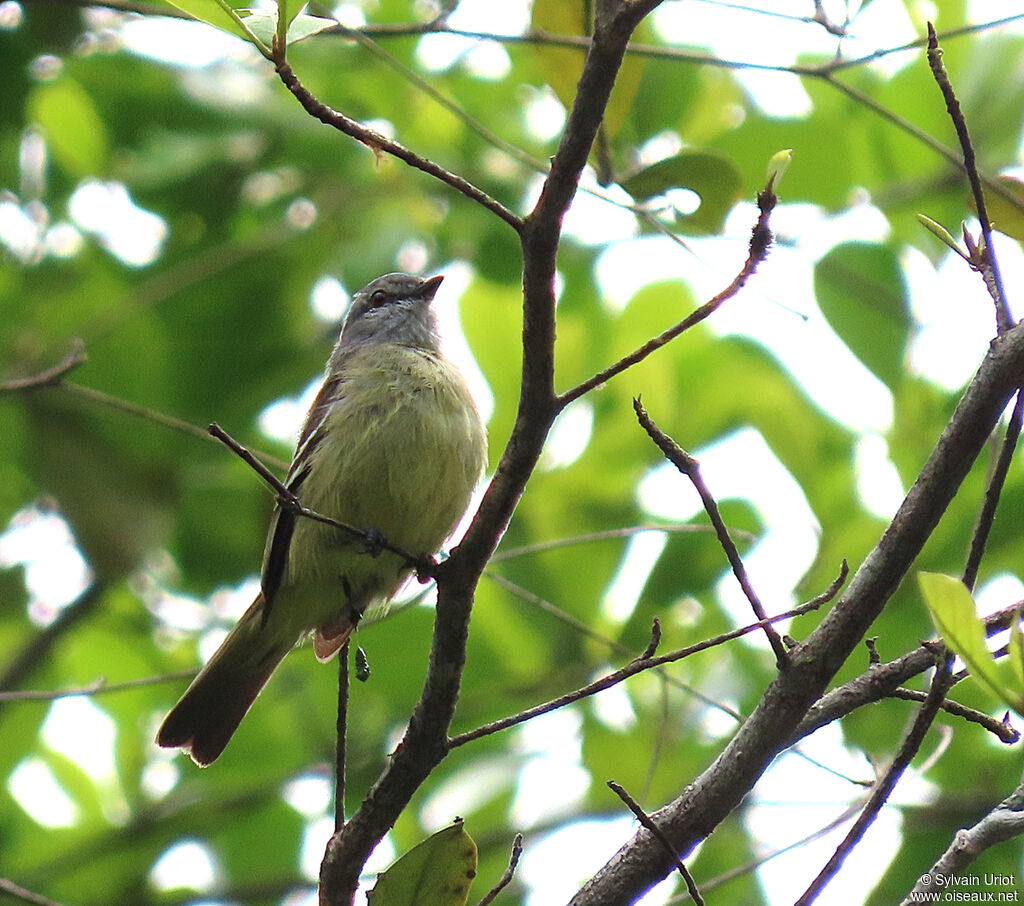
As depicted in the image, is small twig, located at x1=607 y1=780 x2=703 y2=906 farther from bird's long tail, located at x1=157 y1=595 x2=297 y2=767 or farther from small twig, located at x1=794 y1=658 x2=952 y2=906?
bird's long tail, located at x1=157 y1=595 x2=297 y2=767

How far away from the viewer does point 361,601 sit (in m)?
4.80

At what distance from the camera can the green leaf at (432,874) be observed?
283 centimetres

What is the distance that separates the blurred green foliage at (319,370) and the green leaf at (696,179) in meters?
1.39

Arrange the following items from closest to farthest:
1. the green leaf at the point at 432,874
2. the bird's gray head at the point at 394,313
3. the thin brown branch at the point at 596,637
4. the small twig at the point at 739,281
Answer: the small twig at the point at 739,281, the green leaf at the point at 432,874, the thin brown branch at the point at 596,637, the bird's gray head at the point at 394,313

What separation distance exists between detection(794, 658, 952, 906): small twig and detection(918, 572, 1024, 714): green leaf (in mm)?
431

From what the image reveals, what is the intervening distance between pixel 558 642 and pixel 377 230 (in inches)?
88.0

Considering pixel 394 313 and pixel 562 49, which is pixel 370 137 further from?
pixel 394 313

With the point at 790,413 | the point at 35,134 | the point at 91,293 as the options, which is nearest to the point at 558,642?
the point at 790,413

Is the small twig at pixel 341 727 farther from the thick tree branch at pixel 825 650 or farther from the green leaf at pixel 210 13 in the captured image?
the green leaf at pixel 210 13

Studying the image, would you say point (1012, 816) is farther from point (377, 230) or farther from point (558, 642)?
point (377, 230)

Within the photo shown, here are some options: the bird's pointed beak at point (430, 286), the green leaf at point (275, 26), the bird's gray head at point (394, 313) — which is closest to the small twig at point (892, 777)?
the green leaf at point (275, 26)

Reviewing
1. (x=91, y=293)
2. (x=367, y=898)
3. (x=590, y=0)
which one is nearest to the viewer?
(x=367, y=898)

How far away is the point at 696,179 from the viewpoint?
3.38m

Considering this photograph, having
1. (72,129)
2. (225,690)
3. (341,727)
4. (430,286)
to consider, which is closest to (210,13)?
(341,727)
